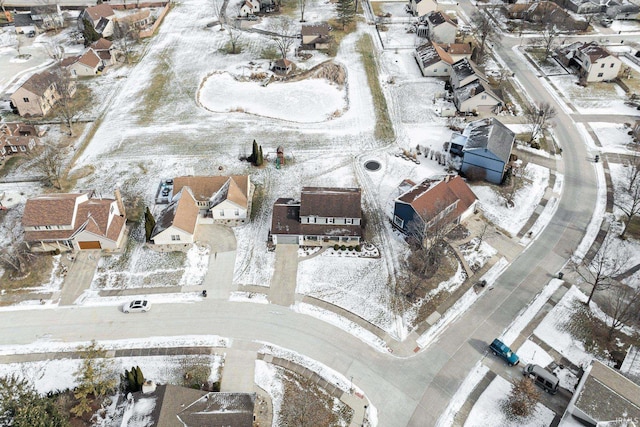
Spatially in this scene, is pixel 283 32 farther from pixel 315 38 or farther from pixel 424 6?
pixel 424 6

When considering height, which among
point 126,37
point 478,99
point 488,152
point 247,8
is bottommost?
point 478,99

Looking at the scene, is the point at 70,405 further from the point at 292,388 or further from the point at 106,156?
the point at 106,156

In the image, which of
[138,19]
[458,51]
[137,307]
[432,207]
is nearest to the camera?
[137,307]

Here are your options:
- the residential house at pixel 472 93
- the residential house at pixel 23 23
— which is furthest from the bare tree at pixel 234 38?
the residential house at pixel 472 93

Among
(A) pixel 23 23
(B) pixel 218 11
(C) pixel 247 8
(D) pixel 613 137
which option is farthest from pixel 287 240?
(A) pixel 23 23

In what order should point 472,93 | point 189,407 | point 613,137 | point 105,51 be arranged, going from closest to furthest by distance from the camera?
point 189,407 → point 613,137 → point 472,93 → point 105,51
